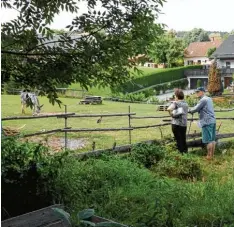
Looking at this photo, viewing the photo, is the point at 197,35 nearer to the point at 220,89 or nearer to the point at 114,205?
the point at 220,89

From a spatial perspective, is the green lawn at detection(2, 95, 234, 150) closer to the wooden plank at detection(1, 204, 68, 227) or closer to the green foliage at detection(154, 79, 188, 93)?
the wooden plank at detection(1, 204, 68, 227)

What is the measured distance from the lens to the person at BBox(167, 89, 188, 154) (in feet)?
17.6

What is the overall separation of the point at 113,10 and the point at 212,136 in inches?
150

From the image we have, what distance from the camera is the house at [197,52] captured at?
1735cm

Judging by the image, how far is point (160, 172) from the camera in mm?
4633

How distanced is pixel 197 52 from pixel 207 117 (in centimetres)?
1513

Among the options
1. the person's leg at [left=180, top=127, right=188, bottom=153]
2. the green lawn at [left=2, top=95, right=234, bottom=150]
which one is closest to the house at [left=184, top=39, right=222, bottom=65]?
the green lawn at [left=2, top=95, right=234, bottom=150]

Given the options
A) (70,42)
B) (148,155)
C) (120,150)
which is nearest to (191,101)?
(120,150)

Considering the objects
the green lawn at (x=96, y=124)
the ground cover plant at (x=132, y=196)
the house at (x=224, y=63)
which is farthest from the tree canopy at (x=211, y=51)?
the ground cover plant at (x=132, y=196)

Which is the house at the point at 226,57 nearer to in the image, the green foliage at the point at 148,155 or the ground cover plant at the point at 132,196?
the green foliage at the point at 148,155

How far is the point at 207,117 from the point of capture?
18.1ft

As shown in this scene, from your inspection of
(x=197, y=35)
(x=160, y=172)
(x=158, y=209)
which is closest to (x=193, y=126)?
(x=160, y=172)

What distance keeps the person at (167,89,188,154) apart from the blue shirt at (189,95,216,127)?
14 centimetres

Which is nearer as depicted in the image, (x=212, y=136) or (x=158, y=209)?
(x=158, y=209)
